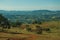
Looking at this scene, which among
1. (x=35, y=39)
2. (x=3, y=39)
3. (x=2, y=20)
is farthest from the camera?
(x=2, y=20)

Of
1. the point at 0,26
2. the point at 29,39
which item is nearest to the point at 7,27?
the point at 0,26

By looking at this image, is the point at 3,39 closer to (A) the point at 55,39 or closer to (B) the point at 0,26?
(A) the point at 55,39

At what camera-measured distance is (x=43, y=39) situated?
41406 millimetres

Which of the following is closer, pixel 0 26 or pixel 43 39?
pixel 43 39

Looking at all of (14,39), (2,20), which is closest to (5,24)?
(2,20)

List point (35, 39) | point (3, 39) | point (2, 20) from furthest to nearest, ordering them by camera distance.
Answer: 1. point (2, 20)
2. point (35, 39)
3. point (3, 39)

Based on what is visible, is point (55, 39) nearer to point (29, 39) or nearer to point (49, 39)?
point (49, 39)

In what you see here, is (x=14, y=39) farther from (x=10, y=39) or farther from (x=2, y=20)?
(x=2, y=20)

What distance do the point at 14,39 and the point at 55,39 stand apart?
10.2m

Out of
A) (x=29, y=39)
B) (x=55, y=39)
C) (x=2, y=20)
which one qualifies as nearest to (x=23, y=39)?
(x=29, y=39)

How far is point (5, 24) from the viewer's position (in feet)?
205

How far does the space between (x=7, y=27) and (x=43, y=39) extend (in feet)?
85.0

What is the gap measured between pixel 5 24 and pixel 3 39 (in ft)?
77.8

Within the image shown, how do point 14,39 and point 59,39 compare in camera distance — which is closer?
point 14,39
